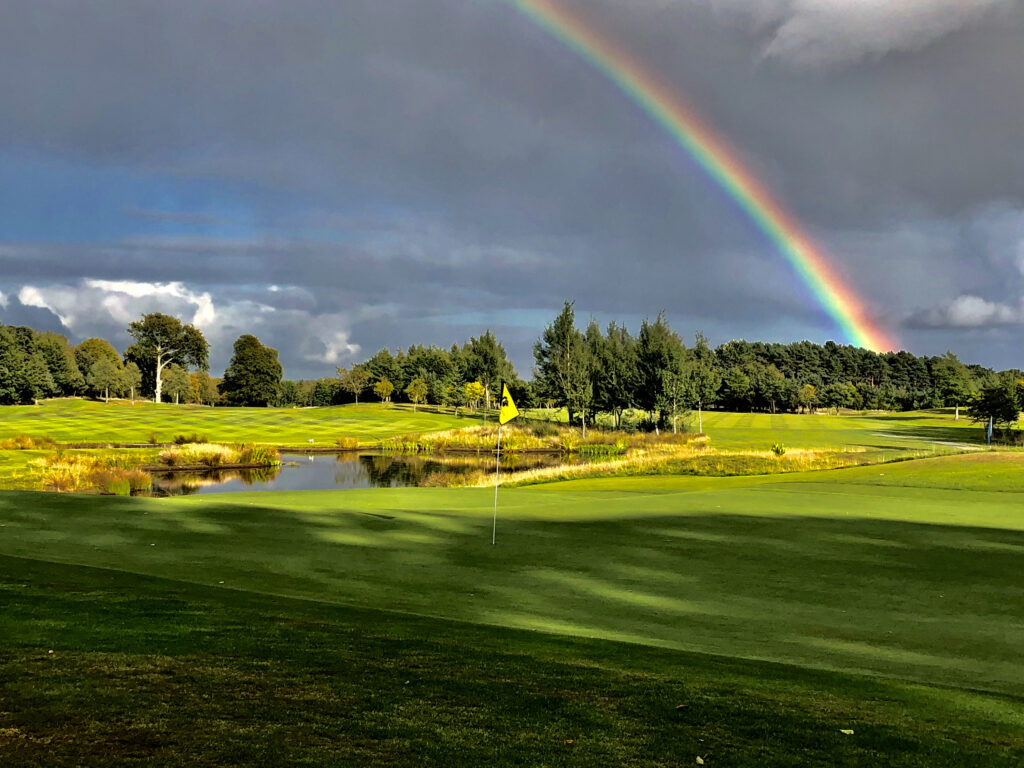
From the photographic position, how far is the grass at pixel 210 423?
61.1m

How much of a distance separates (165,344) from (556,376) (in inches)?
2980

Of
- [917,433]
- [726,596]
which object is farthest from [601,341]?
[726,596]

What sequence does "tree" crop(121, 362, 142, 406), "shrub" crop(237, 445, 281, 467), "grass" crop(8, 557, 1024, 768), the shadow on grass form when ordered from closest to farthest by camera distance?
"grass" crop(8, 557, 1024, 768), the shadow on grass, "shrub" crop(237, 445, 281, 467), "tree" crop(121, 362, 142, 406)

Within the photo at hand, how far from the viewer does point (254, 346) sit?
395ft

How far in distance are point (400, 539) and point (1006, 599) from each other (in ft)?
36.6

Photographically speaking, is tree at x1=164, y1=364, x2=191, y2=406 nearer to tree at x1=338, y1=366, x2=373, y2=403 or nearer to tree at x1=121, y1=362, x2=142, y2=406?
tree at x1=121, y1=362, x2=142, y2=406

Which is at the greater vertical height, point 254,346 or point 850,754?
point 254,346

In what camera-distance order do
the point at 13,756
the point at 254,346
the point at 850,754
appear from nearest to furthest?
1. the point at 13,756
2. the point at 850,754
3. the point at 254,346

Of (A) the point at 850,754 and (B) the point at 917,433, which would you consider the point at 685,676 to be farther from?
(B) the point at 917,433

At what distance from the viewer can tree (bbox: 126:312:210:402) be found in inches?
4705

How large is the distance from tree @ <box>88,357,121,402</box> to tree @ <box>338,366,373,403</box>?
111 ft

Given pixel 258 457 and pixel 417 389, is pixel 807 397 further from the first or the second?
pixel 258 457

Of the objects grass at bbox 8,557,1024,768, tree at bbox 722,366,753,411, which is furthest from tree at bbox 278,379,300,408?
grass at bbox 8,557,1024,768

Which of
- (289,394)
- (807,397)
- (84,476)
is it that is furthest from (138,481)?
(807,397)
